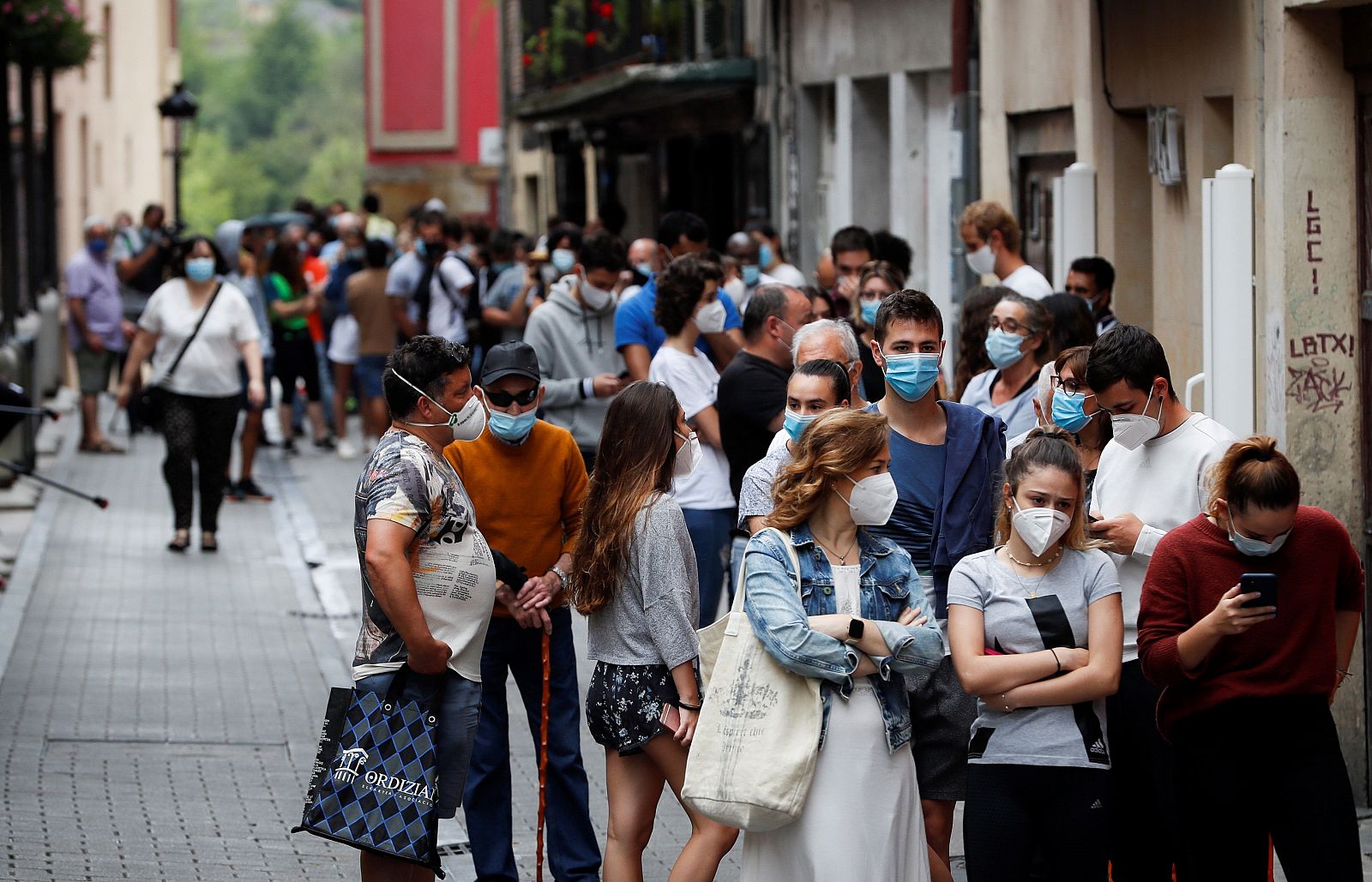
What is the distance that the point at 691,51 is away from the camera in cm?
2102

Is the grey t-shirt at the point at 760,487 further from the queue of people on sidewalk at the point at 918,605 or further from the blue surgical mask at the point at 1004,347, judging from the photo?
the blue surgical mask at the point at 1004,347

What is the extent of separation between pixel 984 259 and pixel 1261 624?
189 inches

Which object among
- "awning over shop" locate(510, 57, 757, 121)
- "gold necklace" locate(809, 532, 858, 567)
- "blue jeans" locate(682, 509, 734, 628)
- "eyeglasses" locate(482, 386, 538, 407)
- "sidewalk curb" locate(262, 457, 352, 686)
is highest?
"awning over shop" locate(510, 57, 757, 121)

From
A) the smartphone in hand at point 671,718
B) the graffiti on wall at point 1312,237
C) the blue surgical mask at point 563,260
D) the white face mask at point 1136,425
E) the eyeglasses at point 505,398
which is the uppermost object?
the blue surgical mask at point 563,260

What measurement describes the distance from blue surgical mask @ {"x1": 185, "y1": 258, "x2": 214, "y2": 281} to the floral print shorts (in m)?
7.93

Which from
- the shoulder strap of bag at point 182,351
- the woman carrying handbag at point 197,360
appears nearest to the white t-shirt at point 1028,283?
the woman carrying handbag at point 197,360

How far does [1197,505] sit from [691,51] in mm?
15718

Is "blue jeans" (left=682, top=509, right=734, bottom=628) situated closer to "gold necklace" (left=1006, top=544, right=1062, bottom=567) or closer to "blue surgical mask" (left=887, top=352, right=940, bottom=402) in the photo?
"blue surgical mask" (left=887, top=352, right=940, bottom=402)

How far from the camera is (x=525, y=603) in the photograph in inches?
254

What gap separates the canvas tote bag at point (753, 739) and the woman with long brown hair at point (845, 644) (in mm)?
56

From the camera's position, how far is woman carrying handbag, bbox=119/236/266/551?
1321 cm

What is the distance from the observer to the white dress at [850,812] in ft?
16.9

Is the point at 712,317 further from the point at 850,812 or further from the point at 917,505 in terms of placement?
the point at 850,812

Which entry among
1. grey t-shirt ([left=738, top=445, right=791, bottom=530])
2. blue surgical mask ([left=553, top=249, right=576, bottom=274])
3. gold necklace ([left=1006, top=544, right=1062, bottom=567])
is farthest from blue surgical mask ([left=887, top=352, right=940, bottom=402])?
blue surgical mask ([left=553, top=249, right=576, bottom=274])
